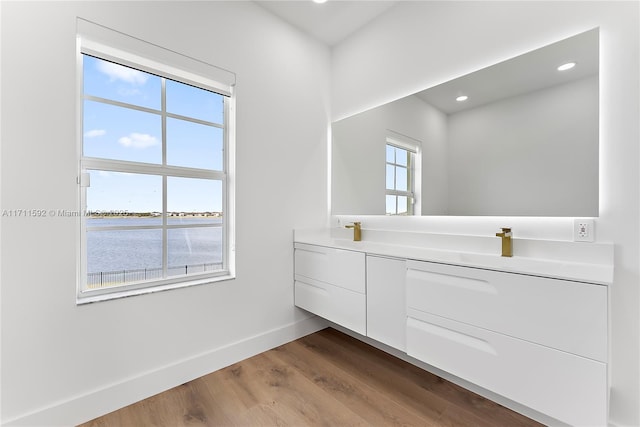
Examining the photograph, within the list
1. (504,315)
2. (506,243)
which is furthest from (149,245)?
(506,243)

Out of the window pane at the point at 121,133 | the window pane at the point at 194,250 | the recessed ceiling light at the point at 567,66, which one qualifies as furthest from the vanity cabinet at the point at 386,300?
the window pane at the point at 121,133

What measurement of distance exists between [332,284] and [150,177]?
1467 mm

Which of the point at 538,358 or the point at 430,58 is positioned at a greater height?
the point at 430,58

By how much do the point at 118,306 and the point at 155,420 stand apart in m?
0.66

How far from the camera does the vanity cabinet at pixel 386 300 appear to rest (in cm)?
176

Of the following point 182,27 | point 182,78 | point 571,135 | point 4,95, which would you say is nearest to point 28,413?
point 4,95

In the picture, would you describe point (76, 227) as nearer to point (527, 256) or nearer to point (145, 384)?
point (145, 384)

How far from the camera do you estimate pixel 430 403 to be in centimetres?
169

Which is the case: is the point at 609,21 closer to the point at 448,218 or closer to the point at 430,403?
the point at 448,218

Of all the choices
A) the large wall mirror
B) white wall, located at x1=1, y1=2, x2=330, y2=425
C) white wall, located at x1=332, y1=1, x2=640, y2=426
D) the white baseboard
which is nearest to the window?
white wall, located at x1=1, y1=2, x2=330, y2=425

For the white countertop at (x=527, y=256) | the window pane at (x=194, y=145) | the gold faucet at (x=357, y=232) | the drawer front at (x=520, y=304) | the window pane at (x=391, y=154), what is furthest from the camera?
the gold faucet at (x=357, y=232)

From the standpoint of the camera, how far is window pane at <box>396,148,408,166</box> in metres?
→ 2.26

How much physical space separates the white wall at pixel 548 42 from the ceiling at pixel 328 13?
0.12 m

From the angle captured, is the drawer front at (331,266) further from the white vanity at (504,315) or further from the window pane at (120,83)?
the window pane at (120,83)
